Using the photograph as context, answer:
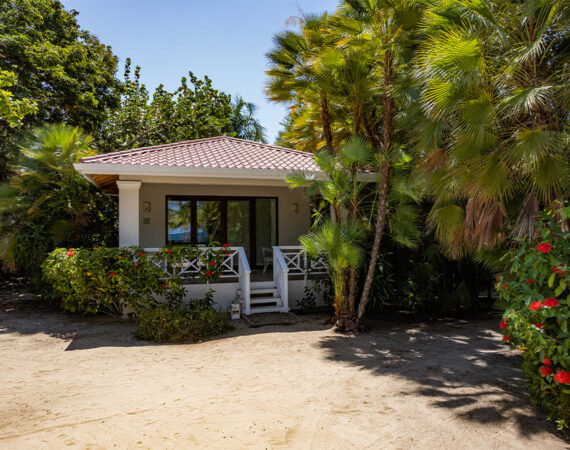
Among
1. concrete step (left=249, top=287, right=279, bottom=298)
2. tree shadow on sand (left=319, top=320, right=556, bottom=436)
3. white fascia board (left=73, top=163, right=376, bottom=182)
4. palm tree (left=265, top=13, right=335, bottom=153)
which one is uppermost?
palm tree (left=265, top=13, right=335, bottom=153)

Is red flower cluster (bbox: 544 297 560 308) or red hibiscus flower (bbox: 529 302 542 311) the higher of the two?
red flower cluster (bbox: 544 297 560 308)

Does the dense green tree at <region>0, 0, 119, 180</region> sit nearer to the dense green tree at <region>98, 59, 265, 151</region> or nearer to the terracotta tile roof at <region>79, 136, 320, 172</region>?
the dense green tree at <region>98, 59, 265, 151</region>

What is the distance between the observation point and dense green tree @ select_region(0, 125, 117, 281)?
1087 cm

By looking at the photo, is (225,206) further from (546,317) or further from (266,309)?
(546,317)

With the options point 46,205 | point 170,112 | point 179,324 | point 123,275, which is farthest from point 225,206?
point 170,112

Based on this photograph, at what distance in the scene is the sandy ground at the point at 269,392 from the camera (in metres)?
4.02

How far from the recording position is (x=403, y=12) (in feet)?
24.6

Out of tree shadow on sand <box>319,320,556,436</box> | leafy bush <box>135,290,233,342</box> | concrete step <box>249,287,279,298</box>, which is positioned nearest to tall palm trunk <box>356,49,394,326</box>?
tree shadow on sand <box>319,320,556,436</box>

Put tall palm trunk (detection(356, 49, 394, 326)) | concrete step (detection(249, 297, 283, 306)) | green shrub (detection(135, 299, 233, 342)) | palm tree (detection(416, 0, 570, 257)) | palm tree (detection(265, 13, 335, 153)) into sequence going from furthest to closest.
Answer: concrete step (detection(249, 297, 283, 306)), palm tree (detection(265, 13, 335, 153)), tall palm trunk (detection(356, 49, 394, 326)), green shrub (detection(135, 299, 233, 342)), palm tree (detection(416, 0, 570, 257))

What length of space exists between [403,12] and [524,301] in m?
5.58

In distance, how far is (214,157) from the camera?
1160 centimetres

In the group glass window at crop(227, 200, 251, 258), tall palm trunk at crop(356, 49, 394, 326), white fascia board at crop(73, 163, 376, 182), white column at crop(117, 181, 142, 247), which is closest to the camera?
tall palm trunk at crop(356, 49, 394, 326)

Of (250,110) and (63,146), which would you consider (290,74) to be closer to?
(63,146)

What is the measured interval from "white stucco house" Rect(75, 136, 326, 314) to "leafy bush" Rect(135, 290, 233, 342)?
1257 mm
